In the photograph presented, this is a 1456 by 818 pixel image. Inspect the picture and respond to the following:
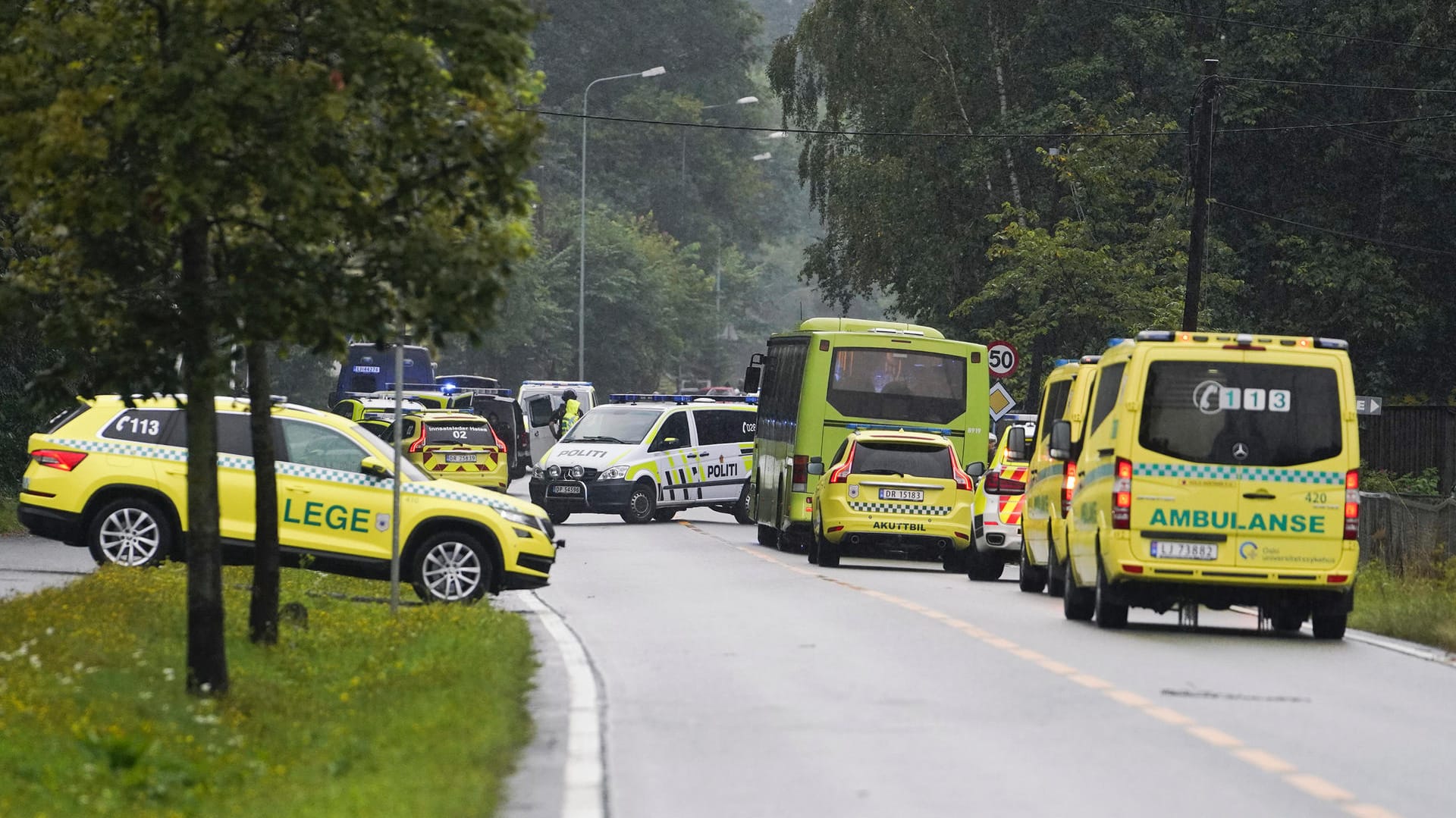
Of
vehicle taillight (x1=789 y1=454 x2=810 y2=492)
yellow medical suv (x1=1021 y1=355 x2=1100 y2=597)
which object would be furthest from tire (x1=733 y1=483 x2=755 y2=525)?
yellow medical suv (x1=1021 y1=355 x2=1100 y2=597)

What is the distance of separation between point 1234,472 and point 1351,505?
87 centimetres

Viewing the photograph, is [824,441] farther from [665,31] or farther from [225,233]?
[665,31]

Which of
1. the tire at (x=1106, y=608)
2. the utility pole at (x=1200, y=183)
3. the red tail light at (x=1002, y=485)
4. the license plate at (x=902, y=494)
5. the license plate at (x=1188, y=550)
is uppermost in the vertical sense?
the utility pole at (x=1200, y=183)

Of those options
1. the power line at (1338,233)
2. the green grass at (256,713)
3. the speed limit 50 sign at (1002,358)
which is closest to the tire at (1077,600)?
the green grass at (256,713)

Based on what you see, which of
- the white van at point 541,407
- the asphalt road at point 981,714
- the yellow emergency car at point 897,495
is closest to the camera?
the asphalt road at point 981,714

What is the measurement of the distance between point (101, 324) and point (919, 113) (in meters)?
36.7

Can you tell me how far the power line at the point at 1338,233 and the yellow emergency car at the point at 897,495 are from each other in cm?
2062

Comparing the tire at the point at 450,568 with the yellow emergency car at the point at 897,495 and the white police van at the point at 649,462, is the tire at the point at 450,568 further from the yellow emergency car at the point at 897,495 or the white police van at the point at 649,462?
the white police van at the point at 649,462

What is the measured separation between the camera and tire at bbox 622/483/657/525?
1400 inches

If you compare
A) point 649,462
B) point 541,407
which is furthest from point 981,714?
point 541,407

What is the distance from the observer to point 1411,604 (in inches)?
727

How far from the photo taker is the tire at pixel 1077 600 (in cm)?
1762

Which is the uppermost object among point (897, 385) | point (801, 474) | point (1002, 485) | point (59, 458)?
point (897, 385)

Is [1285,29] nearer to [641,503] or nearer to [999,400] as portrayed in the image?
[999,400]
